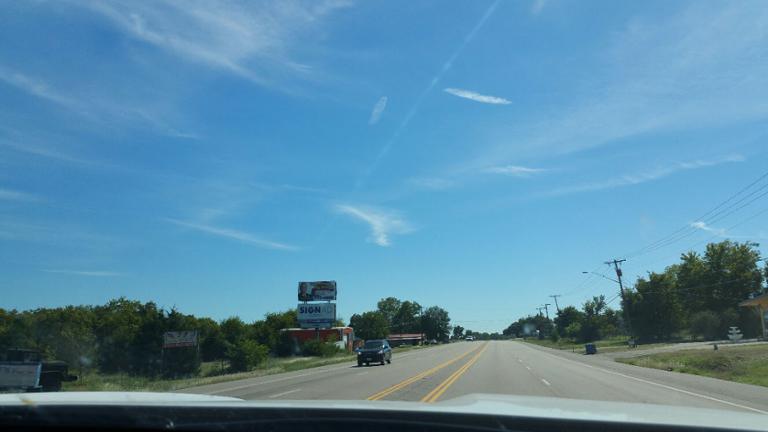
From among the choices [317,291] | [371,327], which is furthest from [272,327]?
[371,327]

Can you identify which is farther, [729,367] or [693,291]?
[693,291]

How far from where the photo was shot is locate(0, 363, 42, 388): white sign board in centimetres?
1541

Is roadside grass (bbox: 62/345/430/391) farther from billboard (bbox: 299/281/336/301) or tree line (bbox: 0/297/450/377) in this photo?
billboard (bbox: 299/281/336/301)

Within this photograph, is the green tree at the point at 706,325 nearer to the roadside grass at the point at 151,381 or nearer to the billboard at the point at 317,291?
the billboard at the point at 317,291

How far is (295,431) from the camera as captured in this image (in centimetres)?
313

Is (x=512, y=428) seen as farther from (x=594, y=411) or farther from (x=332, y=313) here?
(x=332, y=313)

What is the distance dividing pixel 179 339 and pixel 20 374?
1173 inches

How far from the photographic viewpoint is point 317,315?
72500 mm

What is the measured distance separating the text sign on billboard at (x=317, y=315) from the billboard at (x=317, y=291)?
7.67 ft

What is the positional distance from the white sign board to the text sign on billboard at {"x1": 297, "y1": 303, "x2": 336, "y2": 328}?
187 feet

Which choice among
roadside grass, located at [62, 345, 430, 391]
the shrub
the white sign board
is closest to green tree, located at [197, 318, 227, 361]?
the shrub

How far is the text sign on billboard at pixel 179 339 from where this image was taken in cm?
4391

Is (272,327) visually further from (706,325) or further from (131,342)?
(706,325)

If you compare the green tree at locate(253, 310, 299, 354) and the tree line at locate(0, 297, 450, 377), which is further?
the green tree at locate(253, 310, 299, 354)
